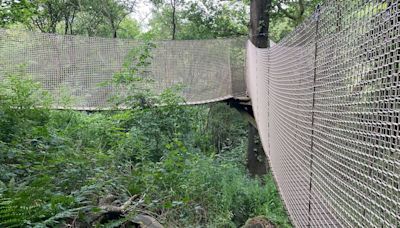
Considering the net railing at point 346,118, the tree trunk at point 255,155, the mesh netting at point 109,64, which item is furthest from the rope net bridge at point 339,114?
the tree trunk at point 255,155

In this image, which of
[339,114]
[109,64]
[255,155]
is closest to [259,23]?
[255,155]

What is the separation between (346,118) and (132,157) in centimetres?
337

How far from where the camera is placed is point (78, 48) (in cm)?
584

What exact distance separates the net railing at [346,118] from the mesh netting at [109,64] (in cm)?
375

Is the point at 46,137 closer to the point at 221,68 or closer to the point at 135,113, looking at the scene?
the point at 135,113

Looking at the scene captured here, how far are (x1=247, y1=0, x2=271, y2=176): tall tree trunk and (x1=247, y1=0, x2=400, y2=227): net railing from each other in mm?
3774

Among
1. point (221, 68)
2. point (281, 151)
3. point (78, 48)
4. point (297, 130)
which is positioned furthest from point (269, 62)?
point (78, 48)

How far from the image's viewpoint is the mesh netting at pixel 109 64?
18.5ft

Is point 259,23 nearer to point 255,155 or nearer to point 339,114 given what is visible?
point 255,155

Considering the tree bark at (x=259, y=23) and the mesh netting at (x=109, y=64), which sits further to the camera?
the tree bark at (x=259, y=23)

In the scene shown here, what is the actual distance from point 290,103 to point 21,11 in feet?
12.5

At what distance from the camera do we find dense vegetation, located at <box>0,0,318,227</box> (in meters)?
2.36

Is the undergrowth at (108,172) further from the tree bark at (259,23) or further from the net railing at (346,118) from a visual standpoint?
the tree bark at (259,23)

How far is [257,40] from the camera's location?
19.1ft
